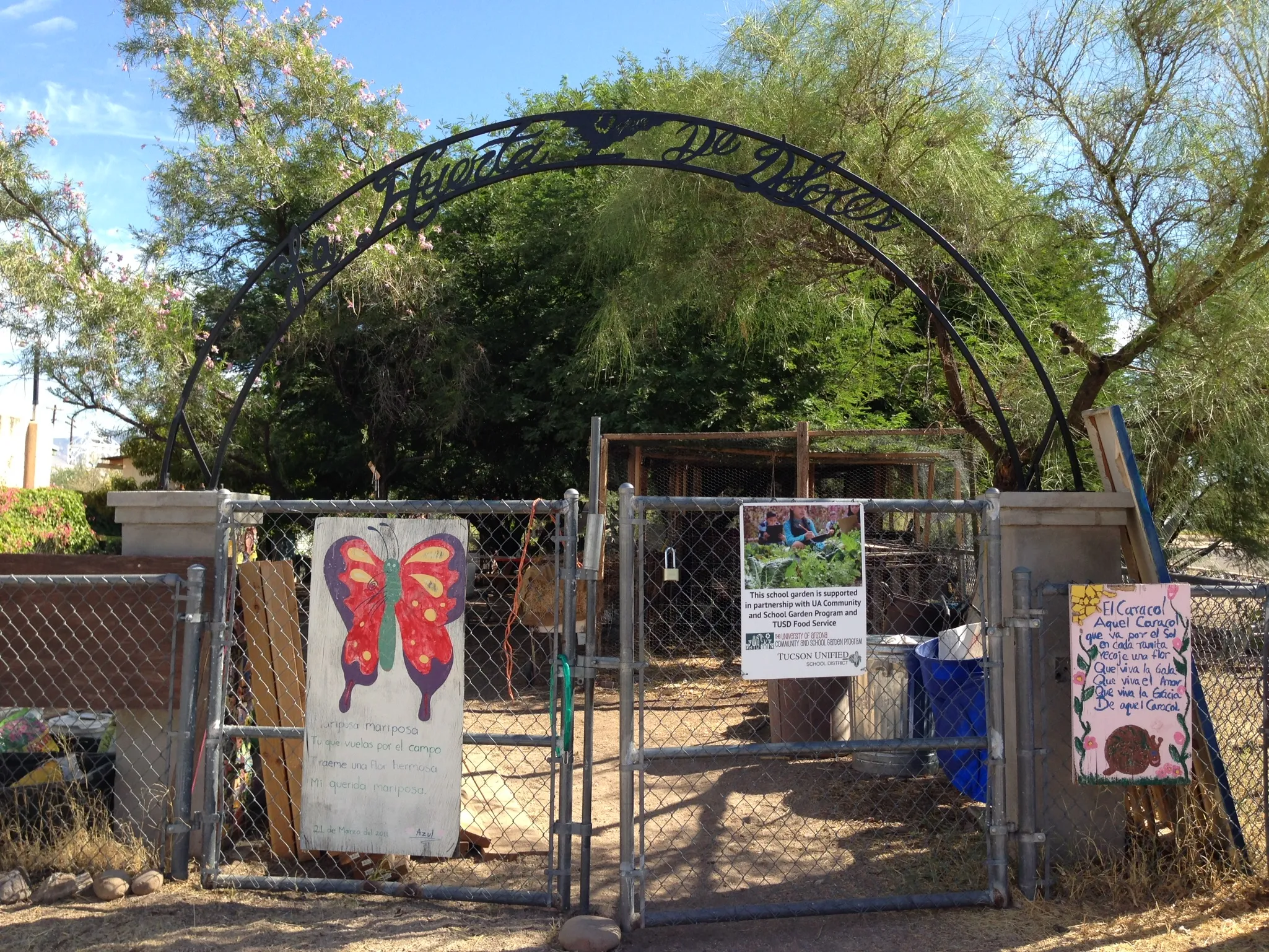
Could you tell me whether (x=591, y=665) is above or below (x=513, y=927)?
above

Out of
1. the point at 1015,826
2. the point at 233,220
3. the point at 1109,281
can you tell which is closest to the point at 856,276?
the point at 1109,281

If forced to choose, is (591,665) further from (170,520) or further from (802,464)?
(802,464)

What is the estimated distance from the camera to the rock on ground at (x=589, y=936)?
3883 millimetres

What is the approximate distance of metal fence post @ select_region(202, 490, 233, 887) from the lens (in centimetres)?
441

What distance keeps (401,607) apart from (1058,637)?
2972mm

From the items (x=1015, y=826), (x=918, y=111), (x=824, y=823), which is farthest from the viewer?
(x=918, y=111)

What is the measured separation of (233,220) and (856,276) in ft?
34.1

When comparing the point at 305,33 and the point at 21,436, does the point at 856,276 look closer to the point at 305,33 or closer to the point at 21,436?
the point at 305,33

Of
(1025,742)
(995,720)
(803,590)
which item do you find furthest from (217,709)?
(1025,742)

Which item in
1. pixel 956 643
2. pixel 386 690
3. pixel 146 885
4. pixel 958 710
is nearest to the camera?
pixel 386 690

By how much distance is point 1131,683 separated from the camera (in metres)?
4.37

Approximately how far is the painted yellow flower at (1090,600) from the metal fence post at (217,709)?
371 cm

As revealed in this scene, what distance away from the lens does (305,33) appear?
16.8 metres

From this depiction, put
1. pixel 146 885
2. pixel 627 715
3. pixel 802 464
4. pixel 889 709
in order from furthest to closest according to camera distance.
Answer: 1. pixel 802 464
2. pixel 889 709
3. pixel 146 885
4. pixel 627 715
